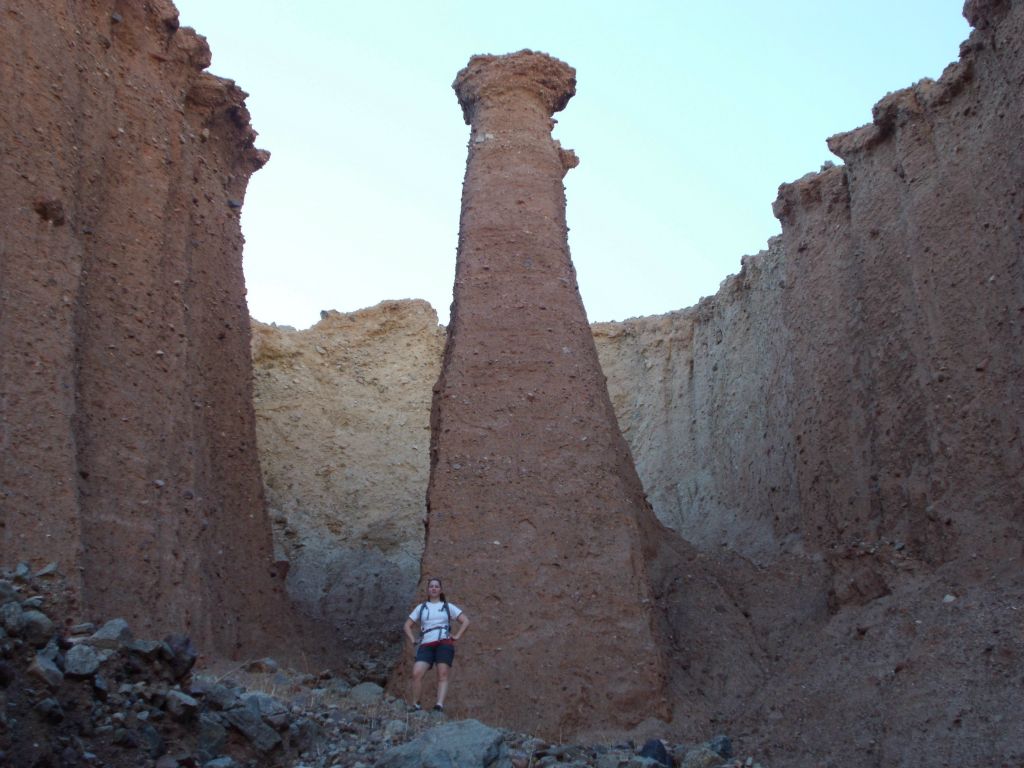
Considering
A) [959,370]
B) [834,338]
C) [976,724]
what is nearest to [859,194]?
[834,338]

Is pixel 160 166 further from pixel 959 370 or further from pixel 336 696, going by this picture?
pixel 959 370

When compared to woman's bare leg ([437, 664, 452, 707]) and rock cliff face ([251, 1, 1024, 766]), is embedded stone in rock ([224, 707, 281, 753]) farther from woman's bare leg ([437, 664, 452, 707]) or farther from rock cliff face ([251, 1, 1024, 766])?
rock cliff face ([251, 1, 1024, 766])

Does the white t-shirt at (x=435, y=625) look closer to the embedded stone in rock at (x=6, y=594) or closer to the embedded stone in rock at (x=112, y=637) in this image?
the embedded stone in rock at (x=112, y=637)

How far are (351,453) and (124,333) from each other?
9346 mm

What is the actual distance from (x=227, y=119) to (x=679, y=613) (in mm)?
8888

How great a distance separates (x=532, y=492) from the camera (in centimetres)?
1123

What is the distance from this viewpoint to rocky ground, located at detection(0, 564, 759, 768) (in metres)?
5.59

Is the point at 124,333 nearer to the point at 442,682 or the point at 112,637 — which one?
the point at 442,682

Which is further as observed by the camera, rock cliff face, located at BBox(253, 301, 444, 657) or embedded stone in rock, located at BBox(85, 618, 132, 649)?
rock cliff face, located at BBox(253, 301, 444, 657)

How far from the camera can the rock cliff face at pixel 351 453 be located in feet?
56.4

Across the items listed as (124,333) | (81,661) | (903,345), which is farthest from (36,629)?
(903,345)

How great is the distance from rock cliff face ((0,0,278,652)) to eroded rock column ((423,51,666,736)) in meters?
2.52

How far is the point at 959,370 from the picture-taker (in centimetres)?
1135

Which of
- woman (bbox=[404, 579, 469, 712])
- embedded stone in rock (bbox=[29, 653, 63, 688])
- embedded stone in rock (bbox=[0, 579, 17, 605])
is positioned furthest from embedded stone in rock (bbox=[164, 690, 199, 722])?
woman (bbox=[404, 579, 469, 712])
